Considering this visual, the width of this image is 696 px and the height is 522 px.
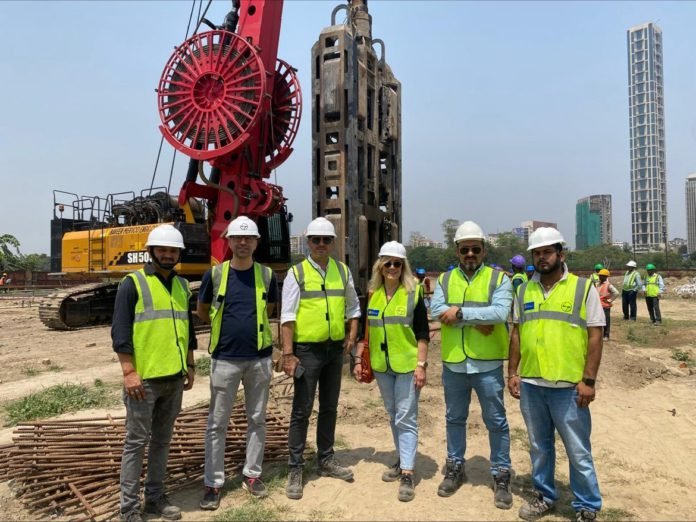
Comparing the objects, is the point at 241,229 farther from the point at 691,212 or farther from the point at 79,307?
the point at 691,212

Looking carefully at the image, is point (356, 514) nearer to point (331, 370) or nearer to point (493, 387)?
point (331, 370)

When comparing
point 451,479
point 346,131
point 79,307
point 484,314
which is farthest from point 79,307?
point 484,314

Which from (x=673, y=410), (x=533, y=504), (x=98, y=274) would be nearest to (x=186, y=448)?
(x=533, y=504)

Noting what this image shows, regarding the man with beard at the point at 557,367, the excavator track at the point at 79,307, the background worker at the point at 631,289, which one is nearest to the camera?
the man with beard at the point at 557,367

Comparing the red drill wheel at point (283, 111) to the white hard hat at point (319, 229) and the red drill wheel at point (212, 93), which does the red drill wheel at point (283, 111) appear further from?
the white hard hat at point (319, 229)

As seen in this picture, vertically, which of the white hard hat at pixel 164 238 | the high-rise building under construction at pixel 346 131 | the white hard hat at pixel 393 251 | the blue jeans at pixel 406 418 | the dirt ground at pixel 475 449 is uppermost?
the high-rise building under construction at pixel 346 131

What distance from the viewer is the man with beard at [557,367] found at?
10.4ft

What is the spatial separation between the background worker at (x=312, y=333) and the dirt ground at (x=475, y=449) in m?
0.36

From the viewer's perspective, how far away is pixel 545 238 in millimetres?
3301

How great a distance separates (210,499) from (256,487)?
13.3 inches

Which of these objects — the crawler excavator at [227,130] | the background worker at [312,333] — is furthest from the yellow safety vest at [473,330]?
the crawler excavator at [227,130]

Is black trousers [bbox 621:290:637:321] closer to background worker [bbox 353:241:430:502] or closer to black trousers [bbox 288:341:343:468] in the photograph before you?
background worker [bbox 353:241:430:502]

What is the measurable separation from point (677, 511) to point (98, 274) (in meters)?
13.1

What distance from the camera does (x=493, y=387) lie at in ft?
11.8
